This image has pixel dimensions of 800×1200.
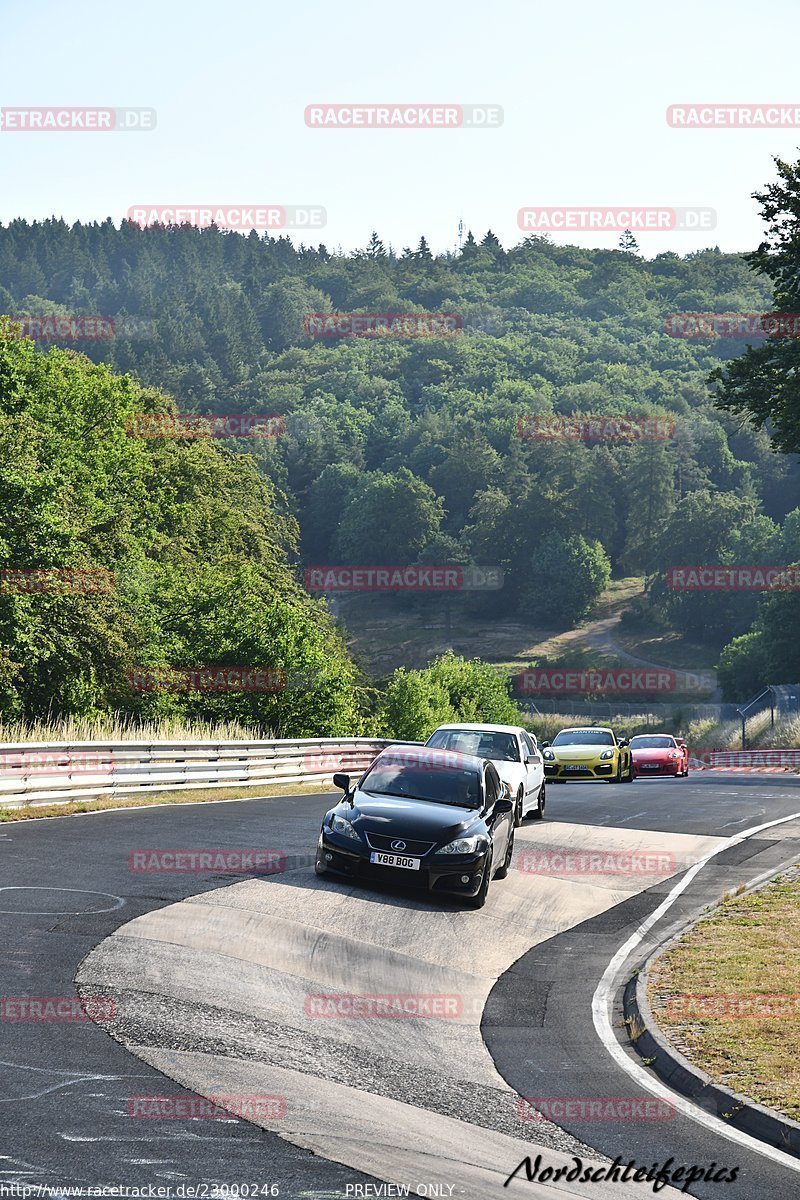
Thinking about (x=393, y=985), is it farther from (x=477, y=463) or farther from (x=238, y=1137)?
(x=477, y=463)

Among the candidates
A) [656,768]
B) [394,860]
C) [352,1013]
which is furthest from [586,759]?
[352,1013]

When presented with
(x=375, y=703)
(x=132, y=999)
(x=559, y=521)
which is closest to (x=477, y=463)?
(x=559, y=521)

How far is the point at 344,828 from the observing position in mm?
14531

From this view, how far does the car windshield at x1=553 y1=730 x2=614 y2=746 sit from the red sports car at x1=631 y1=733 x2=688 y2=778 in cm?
479

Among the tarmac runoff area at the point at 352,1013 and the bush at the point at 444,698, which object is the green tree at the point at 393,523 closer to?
the bush at the point at 444,698

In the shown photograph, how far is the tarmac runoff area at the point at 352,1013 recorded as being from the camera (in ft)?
22.2

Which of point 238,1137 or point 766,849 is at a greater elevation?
point 238,1137

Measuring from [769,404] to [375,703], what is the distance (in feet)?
Result: 141

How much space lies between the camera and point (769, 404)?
135ft

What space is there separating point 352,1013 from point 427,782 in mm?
5704

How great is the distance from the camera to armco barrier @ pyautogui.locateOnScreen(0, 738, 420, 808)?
827 inches

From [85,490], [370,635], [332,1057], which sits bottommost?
[370,635]

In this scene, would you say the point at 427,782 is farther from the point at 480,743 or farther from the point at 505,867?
the point at 480,743

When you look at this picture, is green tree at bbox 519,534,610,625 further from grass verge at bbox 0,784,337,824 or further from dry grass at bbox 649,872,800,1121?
dry grass at bbox 649,872,800,1121
